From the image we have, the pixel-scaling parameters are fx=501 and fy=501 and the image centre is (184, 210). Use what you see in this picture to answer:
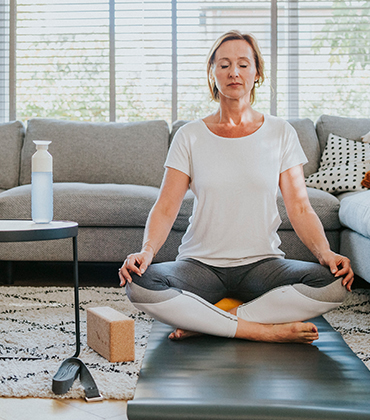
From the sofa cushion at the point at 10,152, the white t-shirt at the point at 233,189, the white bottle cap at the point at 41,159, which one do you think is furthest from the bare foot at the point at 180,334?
the sofa cushion at the point at 10,152

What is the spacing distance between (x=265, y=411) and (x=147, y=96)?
117 inches

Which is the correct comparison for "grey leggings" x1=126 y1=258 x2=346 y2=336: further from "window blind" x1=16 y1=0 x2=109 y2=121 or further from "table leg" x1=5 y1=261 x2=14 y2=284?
"window blind" x1=16 y1=0 x2=109 y2=121

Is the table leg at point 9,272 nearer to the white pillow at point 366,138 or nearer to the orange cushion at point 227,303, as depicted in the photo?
the orange cushion at point 227,303

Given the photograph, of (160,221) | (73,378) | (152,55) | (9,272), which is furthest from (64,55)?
(73,378)

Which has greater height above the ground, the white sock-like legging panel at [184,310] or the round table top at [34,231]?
the round table top at [34,231]

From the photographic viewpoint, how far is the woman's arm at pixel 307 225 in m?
1.46

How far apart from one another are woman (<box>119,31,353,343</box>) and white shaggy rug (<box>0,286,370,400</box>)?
208 millimetres

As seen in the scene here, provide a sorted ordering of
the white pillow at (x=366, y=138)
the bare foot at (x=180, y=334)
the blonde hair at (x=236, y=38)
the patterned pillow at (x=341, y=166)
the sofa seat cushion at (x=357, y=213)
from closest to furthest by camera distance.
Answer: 1. the bare foot at (x=180, y=334)
2. the blonde hair at (x=236, y=38)
3. the sofa seat cushion at (x=357, y=213)
4. the patterned pillow at (x=341, y=166)
5. the white pillow at (x=366, y=138)

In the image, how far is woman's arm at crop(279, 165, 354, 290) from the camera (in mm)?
1463

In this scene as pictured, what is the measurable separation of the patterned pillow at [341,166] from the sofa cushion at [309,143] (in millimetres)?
54

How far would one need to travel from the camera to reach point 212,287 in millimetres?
1562

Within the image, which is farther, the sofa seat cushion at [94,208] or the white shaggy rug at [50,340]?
the sofa seat cushion at [94,208]

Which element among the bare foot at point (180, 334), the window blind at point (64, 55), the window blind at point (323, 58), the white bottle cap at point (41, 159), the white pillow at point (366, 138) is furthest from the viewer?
the window blind at point (64, 55)

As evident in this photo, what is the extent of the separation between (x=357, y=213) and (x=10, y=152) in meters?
2.06
